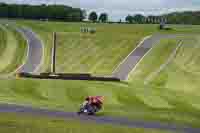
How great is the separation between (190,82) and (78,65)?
84.1 ft

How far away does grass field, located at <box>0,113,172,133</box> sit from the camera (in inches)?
1176

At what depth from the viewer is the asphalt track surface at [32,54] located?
92000 millimetres

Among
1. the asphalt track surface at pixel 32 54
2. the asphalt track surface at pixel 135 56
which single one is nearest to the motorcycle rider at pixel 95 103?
the asphalt track surface at pixel 135 56

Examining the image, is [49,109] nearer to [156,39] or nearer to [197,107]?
[197,107]

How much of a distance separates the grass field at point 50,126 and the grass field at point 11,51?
55.9 metres

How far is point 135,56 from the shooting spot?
3922 inches

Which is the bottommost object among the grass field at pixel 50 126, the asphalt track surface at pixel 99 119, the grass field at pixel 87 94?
the grass field at pixel 87 94

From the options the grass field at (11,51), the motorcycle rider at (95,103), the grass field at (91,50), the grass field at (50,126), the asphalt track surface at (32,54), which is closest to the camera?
the grass field at (50,126)

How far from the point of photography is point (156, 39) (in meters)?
116

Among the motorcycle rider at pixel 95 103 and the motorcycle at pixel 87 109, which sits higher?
the motorcycle rider at pixel 95 103

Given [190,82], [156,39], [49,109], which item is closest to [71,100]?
[49,109]

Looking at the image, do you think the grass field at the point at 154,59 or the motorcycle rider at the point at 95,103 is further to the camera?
the grass field at the point at 154,59

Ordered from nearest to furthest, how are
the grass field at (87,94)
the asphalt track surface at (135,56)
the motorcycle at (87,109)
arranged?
the motorcycle at (87,109) → the grass field at (87,94) → the asphalt track surface at (135,56)

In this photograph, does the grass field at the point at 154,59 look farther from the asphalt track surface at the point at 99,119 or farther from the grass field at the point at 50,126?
the grass field at the point at 50,126
